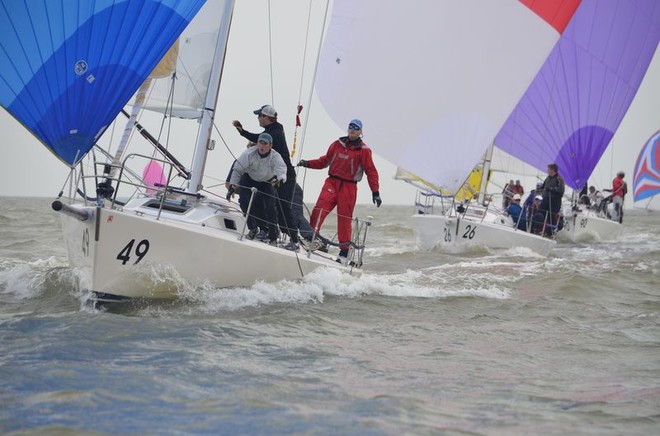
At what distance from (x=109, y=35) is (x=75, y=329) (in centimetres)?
248

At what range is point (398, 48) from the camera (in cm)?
1167

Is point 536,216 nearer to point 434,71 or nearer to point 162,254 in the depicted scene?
point 434,71

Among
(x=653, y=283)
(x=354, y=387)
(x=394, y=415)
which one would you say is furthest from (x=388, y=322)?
(x=653, y=283)

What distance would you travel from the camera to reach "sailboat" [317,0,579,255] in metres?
11.3

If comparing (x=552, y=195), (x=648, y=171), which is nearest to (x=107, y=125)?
(x=552, y=195)

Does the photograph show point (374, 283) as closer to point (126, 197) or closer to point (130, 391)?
point (126, 197)

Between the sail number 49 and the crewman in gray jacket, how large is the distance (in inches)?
52.8

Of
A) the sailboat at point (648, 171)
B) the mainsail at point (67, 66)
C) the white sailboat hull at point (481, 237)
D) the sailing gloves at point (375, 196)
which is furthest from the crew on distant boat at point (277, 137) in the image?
the sailboat at point (648, 171)

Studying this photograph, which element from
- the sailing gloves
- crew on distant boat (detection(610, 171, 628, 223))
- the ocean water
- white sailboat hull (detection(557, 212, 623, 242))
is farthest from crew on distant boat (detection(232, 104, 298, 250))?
crew on distant boat (detection(610, 171, 628, 223))

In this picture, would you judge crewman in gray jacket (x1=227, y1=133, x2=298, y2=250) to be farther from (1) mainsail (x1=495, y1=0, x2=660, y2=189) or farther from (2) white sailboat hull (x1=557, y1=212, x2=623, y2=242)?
(2) white sailboat hull (x1=557, y1=212, x2=623, y2=242)

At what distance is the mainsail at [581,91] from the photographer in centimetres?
1716

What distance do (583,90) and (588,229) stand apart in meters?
4.00

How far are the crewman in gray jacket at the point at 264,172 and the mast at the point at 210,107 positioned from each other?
1.45 feet

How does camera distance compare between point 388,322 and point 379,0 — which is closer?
point 388,322
